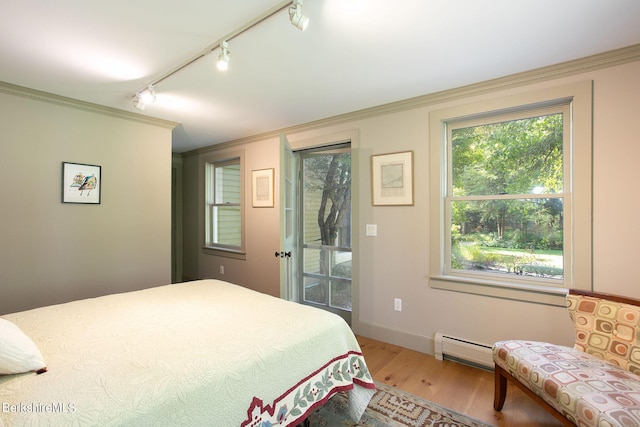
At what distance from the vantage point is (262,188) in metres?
3.93

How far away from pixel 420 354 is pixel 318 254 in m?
1.54

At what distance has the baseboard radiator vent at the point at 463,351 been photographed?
2299 mm

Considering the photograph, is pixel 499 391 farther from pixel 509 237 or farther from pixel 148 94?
pixel 148 94

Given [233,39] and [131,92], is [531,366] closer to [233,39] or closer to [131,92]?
[233,39]

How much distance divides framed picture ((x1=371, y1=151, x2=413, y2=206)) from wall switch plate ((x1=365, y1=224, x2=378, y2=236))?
225 mm

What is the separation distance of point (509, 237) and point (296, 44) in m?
2.20

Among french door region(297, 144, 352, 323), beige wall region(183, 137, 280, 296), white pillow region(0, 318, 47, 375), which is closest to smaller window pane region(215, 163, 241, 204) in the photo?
beige wall region(183, 137, 280, 296)

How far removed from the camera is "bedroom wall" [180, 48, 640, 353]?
74.3 inches

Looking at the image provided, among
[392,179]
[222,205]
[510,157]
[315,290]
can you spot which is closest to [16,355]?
[392,179]

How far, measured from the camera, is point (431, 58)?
6.51ft

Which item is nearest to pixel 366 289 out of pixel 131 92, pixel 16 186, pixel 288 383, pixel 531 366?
pixel 531 366

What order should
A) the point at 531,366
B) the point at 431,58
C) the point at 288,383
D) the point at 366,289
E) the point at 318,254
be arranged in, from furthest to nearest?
the point at 318,254, the point at 366,289, the point at 431,58, the point at 531,366, the point at 288,383

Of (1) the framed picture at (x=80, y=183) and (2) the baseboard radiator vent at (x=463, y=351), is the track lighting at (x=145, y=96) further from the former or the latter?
(2) the baseboard radiator vent at (x=463, y=351)

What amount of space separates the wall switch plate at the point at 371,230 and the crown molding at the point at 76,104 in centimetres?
256
